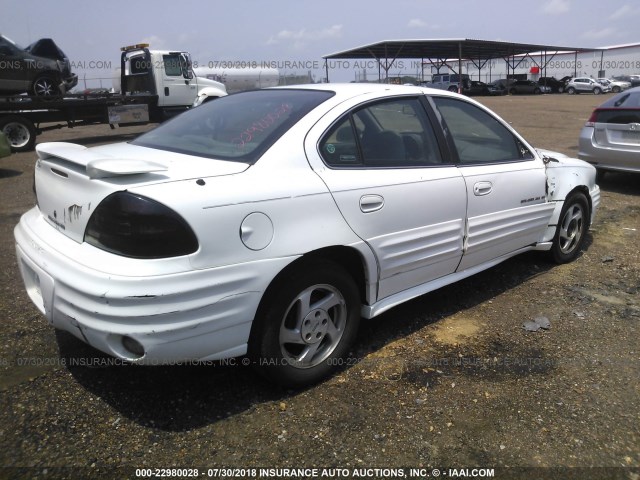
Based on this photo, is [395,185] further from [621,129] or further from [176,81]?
[176,81]

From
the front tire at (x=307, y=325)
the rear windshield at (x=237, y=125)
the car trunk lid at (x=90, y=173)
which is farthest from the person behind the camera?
→ the rear windshield at (x=237, y=125)

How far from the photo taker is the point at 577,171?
180 inches

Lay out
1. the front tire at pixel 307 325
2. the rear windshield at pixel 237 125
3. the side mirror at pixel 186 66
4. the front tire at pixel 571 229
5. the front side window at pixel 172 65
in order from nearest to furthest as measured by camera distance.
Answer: the front tire at pixel 307 325
the rear windshield at pixel 237 125
the front tire at pixel 571 229
the front side window at pixel 172 65
the side mirror at pixel 186 66

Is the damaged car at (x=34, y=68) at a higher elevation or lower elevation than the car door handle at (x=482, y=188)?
higher

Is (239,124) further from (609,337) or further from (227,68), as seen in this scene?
(227,68)

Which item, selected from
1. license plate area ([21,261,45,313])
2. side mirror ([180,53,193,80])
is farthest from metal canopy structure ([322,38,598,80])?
license plate area ([21,261,45,313])

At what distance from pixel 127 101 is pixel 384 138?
13.5m

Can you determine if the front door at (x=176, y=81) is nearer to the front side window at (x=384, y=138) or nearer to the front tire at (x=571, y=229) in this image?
the front tire at (x=571, y=229)

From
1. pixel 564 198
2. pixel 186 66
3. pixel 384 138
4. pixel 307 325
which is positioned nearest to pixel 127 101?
pixel 186 66

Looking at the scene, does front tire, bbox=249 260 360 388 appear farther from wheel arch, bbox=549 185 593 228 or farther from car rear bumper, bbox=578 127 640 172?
car rear bumper, bbox=578 127 640 172

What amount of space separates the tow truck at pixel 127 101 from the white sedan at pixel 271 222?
11.3m

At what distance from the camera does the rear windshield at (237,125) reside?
2.73 metres

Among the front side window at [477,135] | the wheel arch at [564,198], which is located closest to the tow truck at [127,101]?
the wheel arch at [564,198]

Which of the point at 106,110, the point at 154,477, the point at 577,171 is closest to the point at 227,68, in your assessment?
the point at 106,110
